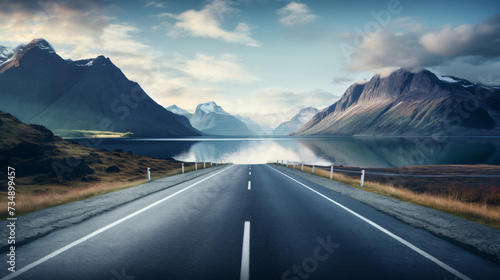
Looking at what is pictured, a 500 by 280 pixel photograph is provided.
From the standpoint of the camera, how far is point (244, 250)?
4789 mm

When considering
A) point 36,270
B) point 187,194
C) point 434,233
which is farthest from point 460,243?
point 187,194

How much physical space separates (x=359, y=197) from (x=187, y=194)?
26.1 feet

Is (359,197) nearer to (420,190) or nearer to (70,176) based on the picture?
(420,190)

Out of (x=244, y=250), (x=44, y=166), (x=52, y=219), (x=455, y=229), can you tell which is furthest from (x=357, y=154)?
(x=52, y=219)

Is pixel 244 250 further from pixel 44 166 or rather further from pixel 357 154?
pixel 357 154

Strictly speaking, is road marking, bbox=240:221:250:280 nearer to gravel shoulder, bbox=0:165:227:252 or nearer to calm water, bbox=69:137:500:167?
gravel shoulder, bbox=0:165:227:252

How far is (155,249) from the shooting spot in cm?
489

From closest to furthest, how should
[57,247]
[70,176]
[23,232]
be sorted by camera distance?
[57,247]
[23,232]
[70,176]

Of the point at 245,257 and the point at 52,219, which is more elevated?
the point at 245,257

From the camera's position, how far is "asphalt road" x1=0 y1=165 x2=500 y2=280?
3.99 metres

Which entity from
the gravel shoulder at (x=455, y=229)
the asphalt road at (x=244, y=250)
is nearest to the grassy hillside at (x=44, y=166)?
the asphalt road at (x=244, y=250)

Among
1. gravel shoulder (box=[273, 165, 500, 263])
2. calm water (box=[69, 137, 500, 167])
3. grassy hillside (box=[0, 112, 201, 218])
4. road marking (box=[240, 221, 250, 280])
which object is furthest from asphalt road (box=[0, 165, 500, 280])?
calm water (box=[69, 137, 500, 167])

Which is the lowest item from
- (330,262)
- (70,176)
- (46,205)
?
(70,176)

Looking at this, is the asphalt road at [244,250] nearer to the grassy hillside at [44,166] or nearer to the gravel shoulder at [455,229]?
the gravel shoulder at [455,229]
